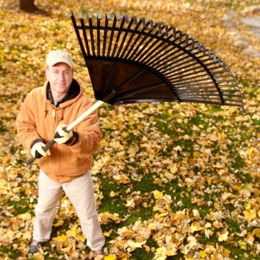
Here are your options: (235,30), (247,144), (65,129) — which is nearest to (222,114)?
(247,144)

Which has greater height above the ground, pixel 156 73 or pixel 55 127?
pixel 156 73

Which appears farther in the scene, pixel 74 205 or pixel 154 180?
pixel 154 180

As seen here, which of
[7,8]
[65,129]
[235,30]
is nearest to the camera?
[65,129]

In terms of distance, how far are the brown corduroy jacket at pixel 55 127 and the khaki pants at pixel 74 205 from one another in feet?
0.39

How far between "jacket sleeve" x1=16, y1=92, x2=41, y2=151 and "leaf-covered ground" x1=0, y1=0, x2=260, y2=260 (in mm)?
1729

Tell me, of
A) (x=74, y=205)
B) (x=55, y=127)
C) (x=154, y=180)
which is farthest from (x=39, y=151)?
(x=154, y=180)

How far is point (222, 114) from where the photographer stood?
316 inches

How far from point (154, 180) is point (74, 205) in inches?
81.2

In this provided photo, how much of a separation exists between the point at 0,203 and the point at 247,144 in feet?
14.0

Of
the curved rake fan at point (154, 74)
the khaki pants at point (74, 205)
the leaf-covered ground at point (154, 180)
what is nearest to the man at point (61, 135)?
the khaki pants at point (74, 205)

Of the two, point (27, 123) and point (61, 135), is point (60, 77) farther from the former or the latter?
point (27, 123)

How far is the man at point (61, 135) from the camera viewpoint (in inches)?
121

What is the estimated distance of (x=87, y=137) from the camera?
3170 millimetres

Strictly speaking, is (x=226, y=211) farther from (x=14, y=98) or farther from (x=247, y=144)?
(x=14, y=98)
